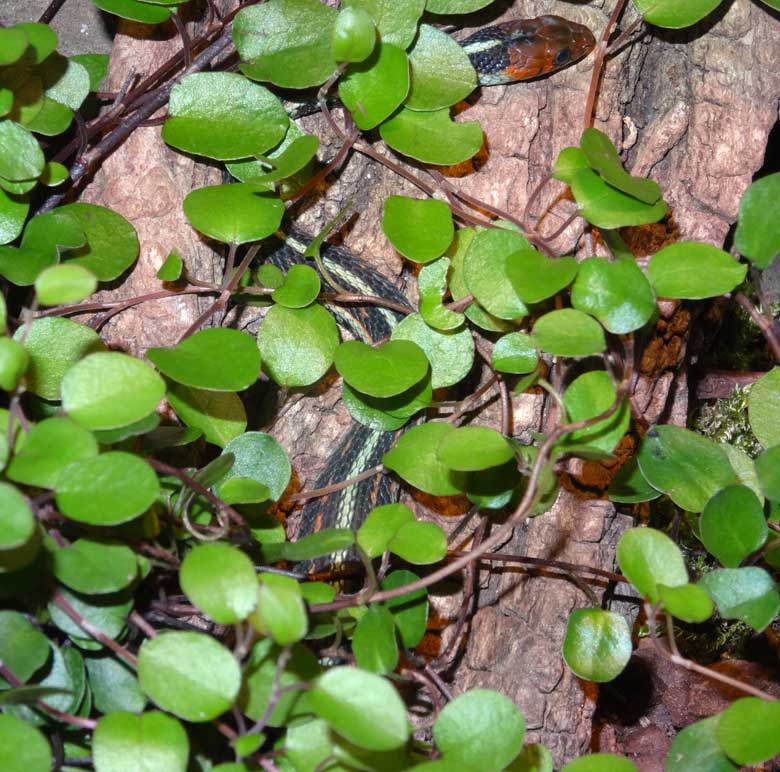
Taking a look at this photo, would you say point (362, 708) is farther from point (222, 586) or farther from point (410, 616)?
point (410, 616)

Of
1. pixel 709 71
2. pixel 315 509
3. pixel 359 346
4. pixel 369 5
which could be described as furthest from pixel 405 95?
pixel 315 509

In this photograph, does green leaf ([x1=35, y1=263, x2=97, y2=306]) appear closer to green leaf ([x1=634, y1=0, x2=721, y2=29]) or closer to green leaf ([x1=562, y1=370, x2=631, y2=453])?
green leaf ([x1=562, y1=370, x2=631, y2=453])

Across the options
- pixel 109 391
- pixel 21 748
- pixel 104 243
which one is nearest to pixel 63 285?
pixel 109 391

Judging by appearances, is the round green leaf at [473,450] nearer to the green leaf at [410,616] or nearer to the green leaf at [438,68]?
the green leaf at [410,616]

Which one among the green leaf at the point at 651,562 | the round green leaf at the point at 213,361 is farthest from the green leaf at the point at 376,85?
the green leaf at the point at 651,562

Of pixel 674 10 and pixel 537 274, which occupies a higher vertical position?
pixel 674 10

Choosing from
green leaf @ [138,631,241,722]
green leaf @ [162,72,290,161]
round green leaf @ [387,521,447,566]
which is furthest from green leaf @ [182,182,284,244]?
green leaf @ [138,631,241,722]
